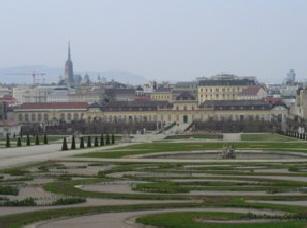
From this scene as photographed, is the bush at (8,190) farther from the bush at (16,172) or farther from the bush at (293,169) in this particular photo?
the bush at (293,169)

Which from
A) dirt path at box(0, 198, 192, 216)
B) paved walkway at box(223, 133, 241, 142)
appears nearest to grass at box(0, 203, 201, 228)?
dirt path at box(0, 198, 192, 216)

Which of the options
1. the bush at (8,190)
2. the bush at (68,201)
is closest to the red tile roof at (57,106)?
the bush at (8,190)

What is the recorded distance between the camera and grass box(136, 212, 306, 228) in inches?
579

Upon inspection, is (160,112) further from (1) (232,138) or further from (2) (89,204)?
(2) (89,204)

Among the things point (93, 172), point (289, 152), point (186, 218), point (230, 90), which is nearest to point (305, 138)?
point (289, 152)

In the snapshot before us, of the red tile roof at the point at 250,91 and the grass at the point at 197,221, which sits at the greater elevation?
the red tile roof at the point at 250,91

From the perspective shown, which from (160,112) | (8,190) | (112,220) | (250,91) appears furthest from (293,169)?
(250,91)

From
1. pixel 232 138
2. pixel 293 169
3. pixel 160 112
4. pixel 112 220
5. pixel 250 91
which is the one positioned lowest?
pixel 232 138

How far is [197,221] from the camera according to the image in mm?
15430

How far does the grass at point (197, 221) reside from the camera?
1472cm

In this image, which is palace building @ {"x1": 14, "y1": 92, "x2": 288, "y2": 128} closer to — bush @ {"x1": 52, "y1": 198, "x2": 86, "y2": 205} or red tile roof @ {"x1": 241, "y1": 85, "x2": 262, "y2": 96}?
red tile roof @ {"x1": 241, "y1": 85, "x2": 262, "y2": 96}

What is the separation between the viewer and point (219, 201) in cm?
1880

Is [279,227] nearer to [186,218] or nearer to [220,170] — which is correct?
[186,218]

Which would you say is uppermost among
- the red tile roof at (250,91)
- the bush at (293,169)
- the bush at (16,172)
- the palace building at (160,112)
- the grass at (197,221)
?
the red tile roof at (250,91)
